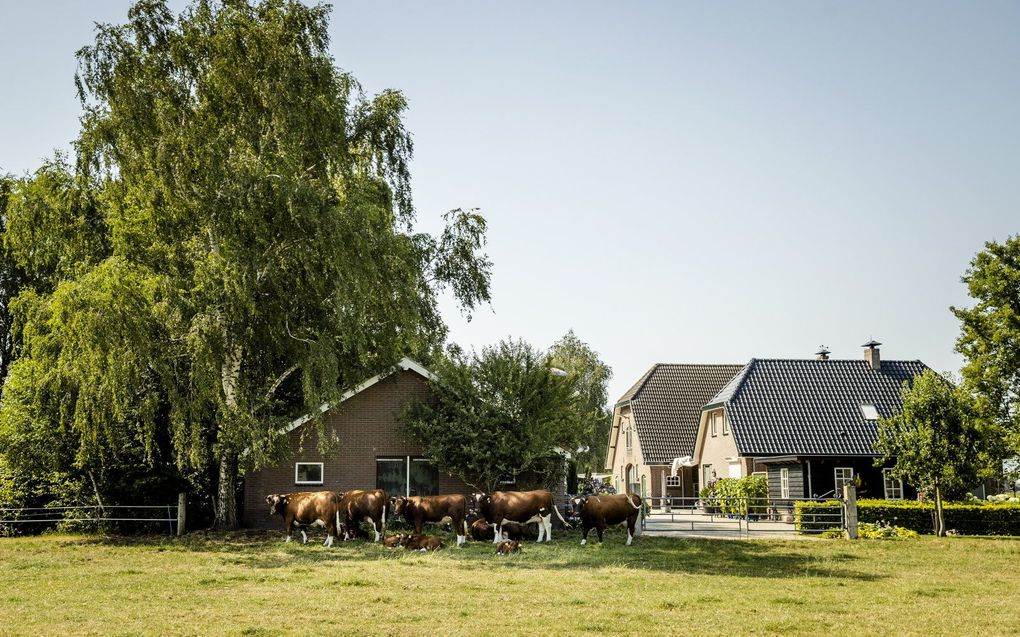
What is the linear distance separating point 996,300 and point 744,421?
1159cm

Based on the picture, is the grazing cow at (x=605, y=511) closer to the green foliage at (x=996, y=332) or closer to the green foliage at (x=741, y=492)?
the green foliage at (x=741, y=492)

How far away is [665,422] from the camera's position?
47500 mm

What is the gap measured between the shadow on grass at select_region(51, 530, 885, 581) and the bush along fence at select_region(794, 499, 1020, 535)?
3.33 m

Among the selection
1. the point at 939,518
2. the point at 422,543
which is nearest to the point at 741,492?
the point at 939,518

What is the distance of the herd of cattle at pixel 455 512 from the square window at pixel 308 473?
3.04 meters

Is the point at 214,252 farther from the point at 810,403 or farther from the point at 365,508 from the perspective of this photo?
the point at 810,403

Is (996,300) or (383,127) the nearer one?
(383,127)

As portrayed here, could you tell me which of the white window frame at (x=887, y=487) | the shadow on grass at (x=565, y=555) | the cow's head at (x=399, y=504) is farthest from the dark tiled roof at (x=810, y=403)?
the cow's head at (x=399, y=504)

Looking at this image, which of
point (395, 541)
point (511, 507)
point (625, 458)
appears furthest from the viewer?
point (625, 458)

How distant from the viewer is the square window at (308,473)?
92.3 feet

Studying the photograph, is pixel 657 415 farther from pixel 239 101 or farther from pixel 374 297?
pixel 239 101

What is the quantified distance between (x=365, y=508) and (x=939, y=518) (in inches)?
668

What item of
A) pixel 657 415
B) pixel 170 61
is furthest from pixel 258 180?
pixel 657 415

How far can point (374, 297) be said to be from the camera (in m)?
25.2
